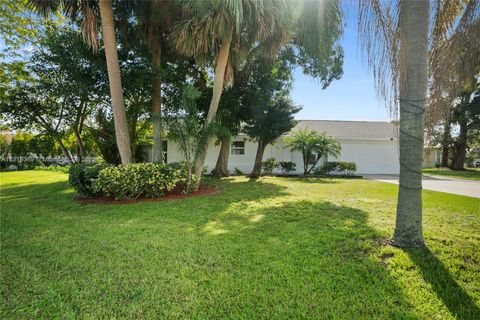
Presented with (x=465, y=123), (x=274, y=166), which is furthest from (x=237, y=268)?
(x=465, y=123)

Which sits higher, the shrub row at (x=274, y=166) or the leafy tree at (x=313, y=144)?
the leafy tree at (x=313, y=144)

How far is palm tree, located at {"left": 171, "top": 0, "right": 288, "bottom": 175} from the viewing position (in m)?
9.06

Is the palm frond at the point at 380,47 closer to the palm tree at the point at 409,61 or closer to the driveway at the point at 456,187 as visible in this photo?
the palm tree at the point at 409,61

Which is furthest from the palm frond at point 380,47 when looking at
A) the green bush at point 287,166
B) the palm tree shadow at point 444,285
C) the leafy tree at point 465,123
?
the leafy tree at point 465,123

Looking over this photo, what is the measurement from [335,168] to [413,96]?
1628 cm

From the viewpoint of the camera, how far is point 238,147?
21250 mm

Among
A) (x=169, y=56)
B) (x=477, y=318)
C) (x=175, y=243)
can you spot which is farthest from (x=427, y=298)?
(x=169, y=56)

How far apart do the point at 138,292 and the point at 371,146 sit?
73.5ft

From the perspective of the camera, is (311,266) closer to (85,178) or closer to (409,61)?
(409,61)

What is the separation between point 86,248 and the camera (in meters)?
4.50

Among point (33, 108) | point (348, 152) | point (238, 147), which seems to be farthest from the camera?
point (348, 152)

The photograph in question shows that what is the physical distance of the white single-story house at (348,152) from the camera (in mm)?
21062

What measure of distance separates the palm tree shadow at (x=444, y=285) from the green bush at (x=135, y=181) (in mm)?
7189

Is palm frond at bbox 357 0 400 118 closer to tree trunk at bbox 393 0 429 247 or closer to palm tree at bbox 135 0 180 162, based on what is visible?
tree trunk at bbox 393 0 429 247
